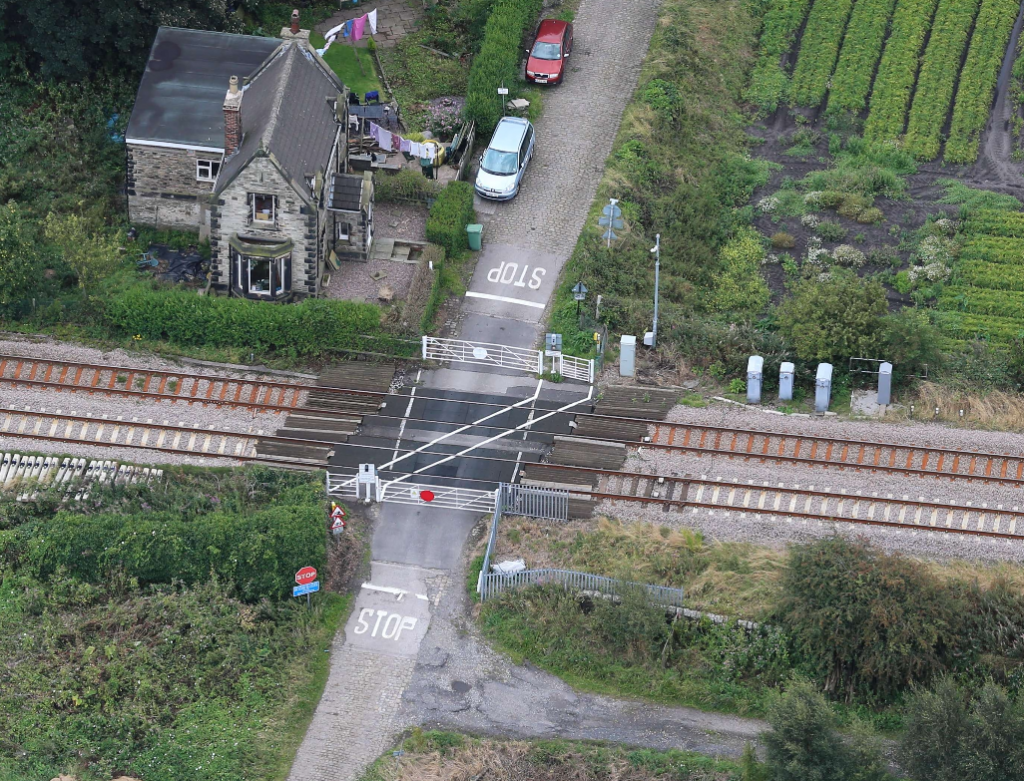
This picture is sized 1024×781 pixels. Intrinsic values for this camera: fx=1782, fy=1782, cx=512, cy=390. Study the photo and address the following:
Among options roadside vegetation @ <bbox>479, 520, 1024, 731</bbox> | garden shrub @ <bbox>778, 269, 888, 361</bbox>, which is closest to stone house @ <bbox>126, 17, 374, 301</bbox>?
garden shrub @ <bbox>778, 269, 888, 361</bbox>

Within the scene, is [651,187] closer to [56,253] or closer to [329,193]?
[329,193]

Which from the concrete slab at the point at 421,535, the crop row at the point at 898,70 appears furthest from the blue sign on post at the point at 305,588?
the crop row at the point at 898,70

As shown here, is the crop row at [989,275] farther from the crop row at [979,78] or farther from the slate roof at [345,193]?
the slate roof at [345,193]

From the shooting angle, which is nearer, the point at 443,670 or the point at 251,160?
the point at 443,670

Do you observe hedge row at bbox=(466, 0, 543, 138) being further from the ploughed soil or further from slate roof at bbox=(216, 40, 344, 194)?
the ploughed soil

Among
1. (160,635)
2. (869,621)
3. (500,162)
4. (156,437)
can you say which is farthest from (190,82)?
(869,621)

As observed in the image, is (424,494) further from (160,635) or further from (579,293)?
(579,293)

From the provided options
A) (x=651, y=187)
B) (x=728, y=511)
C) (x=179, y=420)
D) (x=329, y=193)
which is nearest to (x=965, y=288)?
(x=651, y=187)
